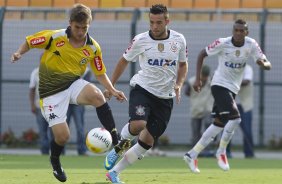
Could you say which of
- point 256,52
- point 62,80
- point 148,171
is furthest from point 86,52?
point 256,52

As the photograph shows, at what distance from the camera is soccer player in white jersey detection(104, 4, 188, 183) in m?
13.6

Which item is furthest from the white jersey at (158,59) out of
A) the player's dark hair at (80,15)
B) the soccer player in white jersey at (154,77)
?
the player's dark hair at (80,15)

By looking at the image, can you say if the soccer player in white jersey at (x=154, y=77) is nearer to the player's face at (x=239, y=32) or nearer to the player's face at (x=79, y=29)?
the player's face at (x=79, y=29)

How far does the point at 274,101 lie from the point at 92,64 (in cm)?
1130

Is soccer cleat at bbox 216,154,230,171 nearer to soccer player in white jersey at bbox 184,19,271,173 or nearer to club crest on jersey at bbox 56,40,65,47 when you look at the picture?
soccer player in white jersey at bbox 184,19,271,173

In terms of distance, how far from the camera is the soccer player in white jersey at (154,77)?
13562mm

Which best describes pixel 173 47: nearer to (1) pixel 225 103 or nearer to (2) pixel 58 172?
(2) pixel 58 172

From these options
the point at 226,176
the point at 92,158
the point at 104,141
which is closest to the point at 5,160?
the point at 92,158

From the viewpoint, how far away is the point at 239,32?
17.4 meters

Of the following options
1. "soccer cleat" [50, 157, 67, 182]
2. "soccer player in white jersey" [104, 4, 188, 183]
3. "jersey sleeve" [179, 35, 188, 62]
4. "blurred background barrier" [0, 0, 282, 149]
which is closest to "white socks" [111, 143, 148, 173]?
"soccer player in white jersey" [104, 4, 188, 183]

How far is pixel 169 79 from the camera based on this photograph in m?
13.9

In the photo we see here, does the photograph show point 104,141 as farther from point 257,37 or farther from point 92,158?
point 257,37

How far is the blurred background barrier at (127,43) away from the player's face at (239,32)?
6.46m

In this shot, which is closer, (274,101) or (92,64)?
(92,64)
